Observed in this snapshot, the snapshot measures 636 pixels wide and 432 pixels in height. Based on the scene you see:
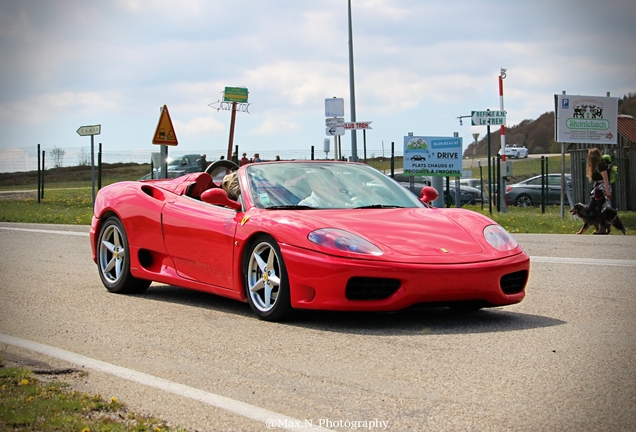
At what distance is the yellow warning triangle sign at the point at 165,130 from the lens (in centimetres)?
1858

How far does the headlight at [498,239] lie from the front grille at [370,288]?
0.93 m

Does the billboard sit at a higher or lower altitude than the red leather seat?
higher

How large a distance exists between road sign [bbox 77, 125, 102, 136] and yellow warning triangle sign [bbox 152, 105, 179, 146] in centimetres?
409

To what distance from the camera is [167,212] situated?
7.57m

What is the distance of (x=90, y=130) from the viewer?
22391mm

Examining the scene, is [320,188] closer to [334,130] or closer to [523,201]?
[334,130]

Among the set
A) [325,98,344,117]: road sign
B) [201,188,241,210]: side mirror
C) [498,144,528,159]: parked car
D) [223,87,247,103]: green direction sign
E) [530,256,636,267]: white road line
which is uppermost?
[223,87,247,103]: green direction sign

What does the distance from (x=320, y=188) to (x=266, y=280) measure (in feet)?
3.44

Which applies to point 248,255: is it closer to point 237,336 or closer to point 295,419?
point 237,336

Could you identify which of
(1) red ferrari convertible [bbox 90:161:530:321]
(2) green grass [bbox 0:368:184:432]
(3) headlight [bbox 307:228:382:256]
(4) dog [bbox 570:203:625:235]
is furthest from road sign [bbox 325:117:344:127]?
(2) green grass [bbox 0:368:184:432]

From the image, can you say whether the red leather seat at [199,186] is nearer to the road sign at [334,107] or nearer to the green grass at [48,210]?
the green grass at [48,210]

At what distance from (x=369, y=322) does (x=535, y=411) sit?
2.42 m

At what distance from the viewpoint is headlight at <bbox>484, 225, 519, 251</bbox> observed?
6.37m

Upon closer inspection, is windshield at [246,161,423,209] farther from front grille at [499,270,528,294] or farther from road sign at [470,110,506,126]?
road sign at [470,110,506,126]
